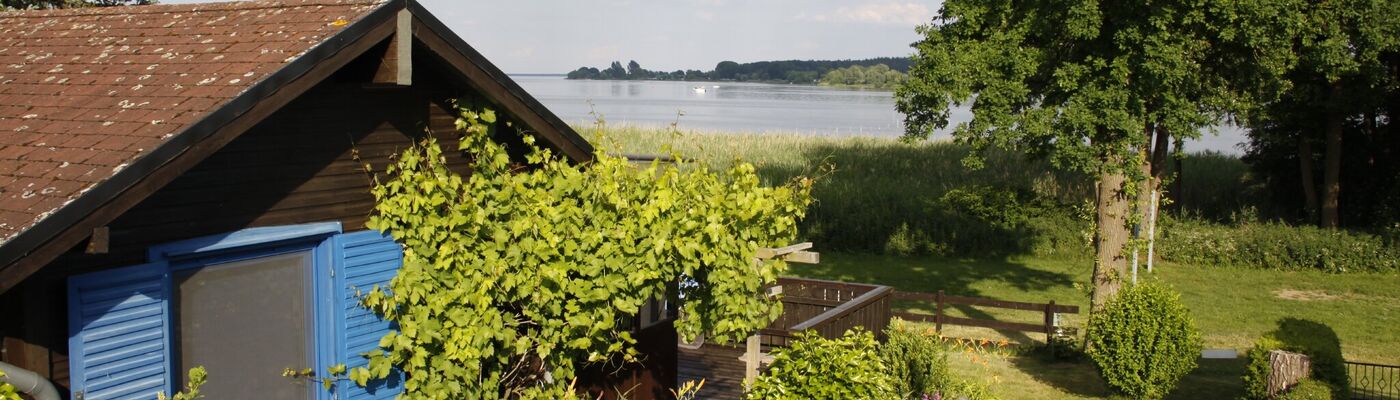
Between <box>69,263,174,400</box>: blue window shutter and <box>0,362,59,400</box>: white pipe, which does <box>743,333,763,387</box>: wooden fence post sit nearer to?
<box>69,263,174,400</box>: blue window shutter

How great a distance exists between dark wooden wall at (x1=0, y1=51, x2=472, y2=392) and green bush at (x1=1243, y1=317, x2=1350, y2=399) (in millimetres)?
8891

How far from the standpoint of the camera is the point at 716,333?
26.8 feet

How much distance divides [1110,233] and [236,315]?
13379mm

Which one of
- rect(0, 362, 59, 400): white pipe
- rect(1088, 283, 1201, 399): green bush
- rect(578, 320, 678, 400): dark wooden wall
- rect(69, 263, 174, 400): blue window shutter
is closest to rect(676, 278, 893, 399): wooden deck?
rect(578, 320, 678, 400): dark wooden wall

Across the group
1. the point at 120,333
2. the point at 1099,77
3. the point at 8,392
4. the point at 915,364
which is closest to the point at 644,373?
the point at 915,364

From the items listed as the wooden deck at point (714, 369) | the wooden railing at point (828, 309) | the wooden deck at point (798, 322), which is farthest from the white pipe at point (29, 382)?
the wooden deck at point (714, 369)

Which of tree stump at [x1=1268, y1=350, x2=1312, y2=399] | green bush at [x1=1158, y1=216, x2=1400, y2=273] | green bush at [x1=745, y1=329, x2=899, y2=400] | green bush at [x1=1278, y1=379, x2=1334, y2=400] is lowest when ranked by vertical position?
green bush at [x1=1158, y1=216, x2=1400, y2=273]

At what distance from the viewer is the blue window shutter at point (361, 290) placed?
290 inches

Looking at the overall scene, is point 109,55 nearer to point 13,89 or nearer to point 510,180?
point 13,89

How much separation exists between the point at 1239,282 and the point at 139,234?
77.4 feet

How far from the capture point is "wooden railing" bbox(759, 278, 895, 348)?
11758mm

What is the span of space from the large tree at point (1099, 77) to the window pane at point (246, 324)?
11937 millimetres

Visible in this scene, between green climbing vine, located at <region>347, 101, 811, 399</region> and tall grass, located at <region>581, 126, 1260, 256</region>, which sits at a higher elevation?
→ green climbing vine, located at <region>347, 101, 811, 399</region>

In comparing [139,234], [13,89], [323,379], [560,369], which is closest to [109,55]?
[13,89]
